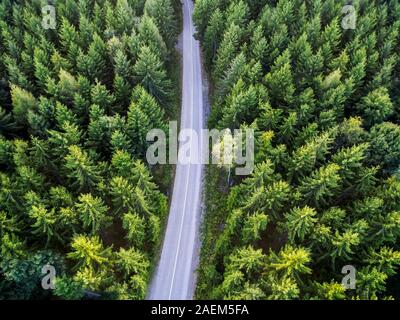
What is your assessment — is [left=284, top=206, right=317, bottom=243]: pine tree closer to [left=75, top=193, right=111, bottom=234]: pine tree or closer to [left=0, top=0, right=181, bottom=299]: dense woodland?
[left=0, top=0, right=181, bottom=299]: dense woodland

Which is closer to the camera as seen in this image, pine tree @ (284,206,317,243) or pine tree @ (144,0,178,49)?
pine tree @ (284,206,317,243)

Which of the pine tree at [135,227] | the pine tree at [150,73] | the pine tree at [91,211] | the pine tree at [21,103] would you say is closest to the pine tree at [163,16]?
the pine tree at [150,73]

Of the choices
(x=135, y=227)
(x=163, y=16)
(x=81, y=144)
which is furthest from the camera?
(x=163, y=16)

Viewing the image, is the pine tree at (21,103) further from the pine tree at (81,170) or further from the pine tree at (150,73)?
the pine tree at (150,73)

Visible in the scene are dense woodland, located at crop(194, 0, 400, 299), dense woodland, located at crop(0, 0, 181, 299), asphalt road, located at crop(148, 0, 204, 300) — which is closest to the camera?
dense woodland, located at crop(0, 0, 181, 299)

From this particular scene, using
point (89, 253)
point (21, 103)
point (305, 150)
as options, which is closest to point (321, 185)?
point (305, 150)

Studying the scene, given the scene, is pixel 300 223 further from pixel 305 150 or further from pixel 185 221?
pixel 185 221

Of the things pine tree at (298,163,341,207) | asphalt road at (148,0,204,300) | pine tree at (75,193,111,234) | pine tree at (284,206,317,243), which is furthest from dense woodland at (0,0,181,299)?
pine tree at (298,163,341,207)
